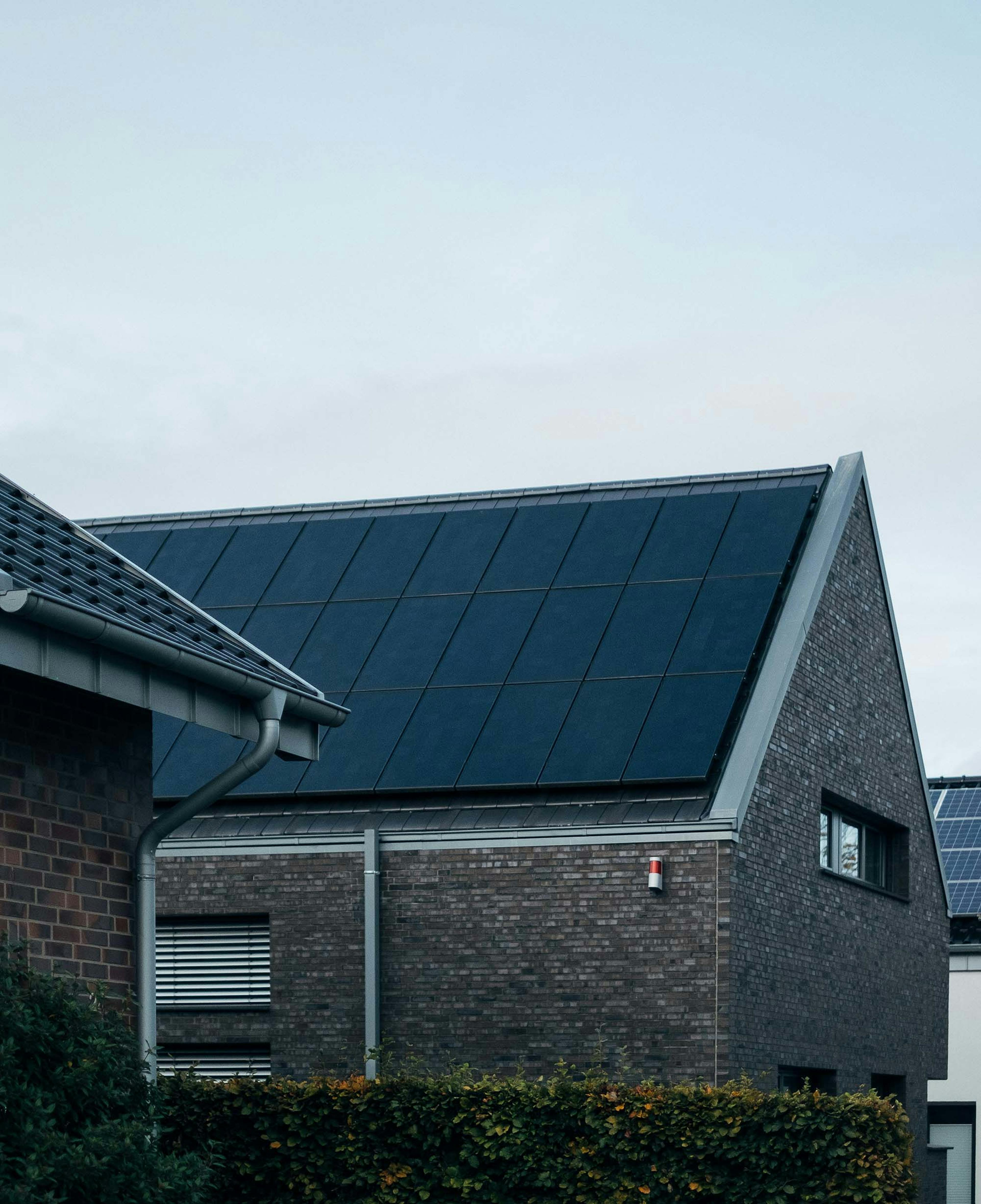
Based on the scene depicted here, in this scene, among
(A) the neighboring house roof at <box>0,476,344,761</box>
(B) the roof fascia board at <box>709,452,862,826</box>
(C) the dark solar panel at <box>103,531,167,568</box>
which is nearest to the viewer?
(A) the neighboring house roof at <box>0,476,344,761</box>

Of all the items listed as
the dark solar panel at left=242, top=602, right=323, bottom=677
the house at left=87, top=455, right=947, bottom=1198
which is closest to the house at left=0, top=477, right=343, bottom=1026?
the house at left=87, top=455, right=947, bottom=1198

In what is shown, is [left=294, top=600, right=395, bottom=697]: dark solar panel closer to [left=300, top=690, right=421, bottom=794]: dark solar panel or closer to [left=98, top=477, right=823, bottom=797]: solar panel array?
[left=98, top=477, right=823, bottom=797]: solar panel array

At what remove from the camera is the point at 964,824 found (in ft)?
104

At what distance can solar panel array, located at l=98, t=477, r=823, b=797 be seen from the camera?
16250mm

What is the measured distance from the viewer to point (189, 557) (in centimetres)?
2012

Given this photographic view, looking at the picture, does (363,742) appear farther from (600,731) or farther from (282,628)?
(600,731)

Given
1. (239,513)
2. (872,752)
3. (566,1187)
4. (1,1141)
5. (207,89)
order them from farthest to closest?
(239,513), (872,752), (207,89), (566,1187), (1,1141)

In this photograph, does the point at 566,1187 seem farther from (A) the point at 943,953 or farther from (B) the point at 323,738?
(A) the point at 943,953

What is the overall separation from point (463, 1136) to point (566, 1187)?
690 mm

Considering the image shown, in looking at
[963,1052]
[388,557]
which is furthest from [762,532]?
[963,1052]

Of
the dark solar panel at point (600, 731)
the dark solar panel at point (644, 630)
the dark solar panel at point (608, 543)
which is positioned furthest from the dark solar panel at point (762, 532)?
the dark solar panel at point (600, 731)

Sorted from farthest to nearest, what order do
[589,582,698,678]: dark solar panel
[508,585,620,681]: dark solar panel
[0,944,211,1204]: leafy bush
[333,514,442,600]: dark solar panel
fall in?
1. [333,514,442,600]: dark solar panel
2. [508,585,620,681]: dark solar panel
3. [589,582,698,678]: dark solar panel
4. [0,944,211,1204]: leafy bush

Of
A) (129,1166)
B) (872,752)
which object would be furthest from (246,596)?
(129,1166)

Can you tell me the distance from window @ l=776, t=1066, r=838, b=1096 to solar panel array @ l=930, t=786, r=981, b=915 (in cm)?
1197
